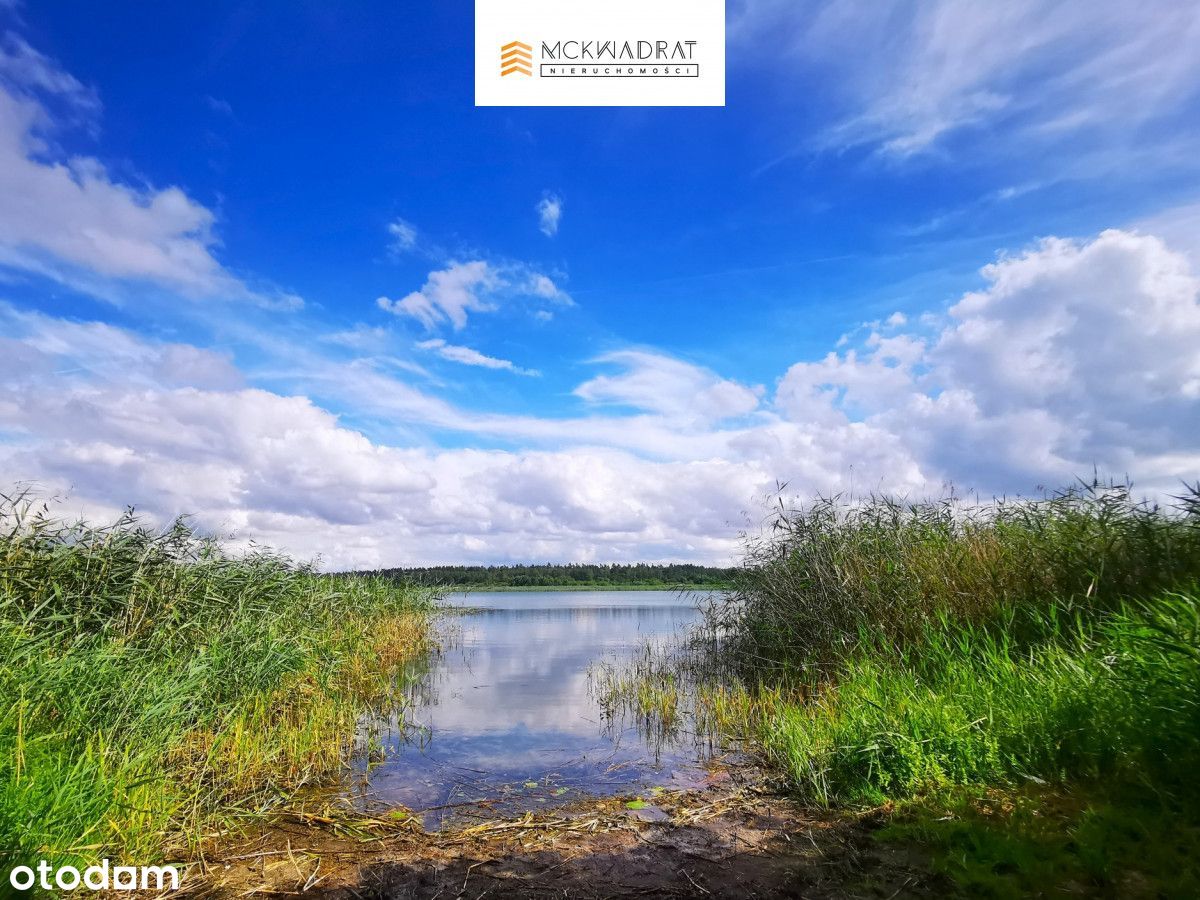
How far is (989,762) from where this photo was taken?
632cm

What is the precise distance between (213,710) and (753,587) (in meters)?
10.3

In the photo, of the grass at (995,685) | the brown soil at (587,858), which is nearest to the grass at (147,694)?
the brown soil at (587,858)

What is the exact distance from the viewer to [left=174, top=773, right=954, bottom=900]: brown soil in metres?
5.43

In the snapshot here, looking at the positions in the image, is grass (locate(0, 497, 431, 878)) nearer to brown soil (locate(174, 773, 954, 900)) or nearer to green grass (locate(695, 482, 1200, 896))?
brown soil (locate(174, 773, 954, 900))

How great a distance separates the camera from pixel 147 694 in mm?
7617

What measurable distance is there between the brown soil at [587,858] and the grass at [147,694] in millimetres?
860

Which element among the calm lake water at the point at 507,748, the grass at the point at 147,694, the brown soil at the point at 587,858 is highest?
the grass at the point at 147,694

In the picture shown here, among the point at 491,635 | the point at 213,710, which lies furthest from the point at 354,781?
the point at 491,635

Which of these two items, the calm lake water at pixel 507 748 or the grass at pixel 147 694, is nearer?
the grass at pixel 147 694

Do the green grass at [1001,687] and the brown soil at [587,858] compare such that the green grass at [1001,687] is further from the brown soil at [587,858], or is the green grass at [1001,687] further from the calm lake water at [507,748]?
the calm lake water at [507,748]

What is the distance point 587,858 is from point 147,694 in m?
5.22

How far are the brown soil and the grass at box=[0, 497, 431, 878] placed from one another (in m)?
0.86

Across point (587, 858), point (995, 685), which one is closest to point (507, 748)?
point (587, 858)

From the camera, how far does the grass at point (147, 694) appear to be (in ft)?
18.7
